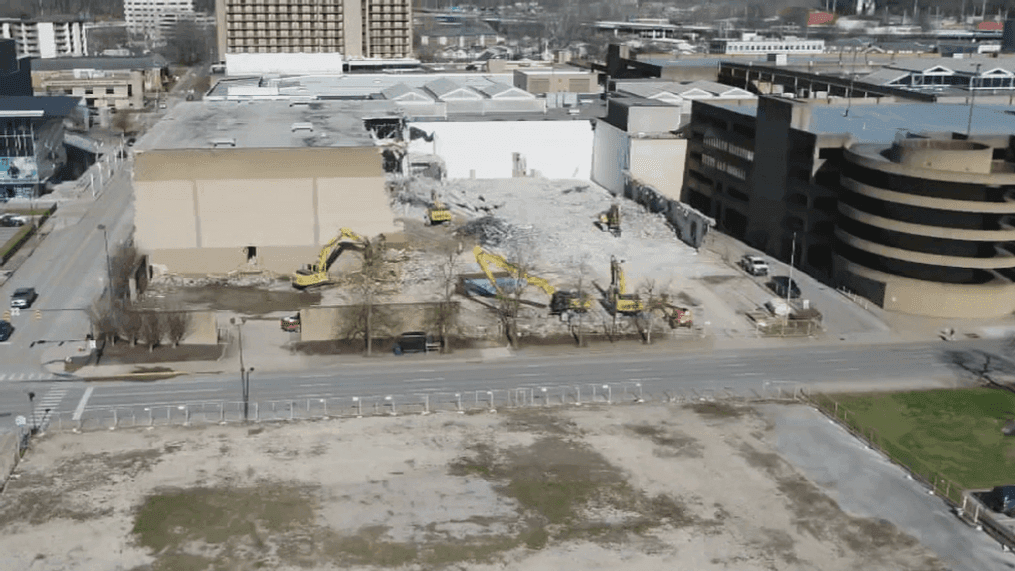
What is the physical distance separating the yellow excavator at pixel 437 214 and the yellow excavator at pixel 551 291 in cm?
1636

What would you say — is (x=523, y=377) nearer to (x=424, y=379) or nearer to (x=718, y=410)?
(x=424, y=379)

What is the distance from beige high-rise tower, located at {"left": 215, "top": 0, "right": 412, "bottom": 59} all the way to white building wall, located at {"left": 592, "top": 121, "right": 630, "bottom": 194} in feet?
241

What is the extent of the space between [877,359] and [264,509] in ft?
117

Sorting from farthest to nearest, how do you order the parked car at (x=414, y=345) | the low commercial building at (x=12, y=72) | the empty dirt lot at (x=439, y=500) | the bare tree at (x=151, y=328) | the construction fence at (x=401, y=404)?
the low commercial building at (x=12, y=72)
the parked car at (x=414, y=345)
the bare tree at (x=151, y=328)
the construction fence at (x=401, y=404)
the empty dirt lot at (x=439, y=500)

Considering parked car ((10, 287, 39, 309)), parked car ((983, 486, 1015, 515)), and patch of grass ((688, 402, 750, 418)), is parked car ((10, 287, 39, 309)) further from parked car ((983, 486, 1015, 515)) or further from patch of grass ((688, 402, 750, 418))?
parked car ((983, 486, 1015, 515))

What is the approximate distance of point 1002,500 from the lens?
40031 millimetres

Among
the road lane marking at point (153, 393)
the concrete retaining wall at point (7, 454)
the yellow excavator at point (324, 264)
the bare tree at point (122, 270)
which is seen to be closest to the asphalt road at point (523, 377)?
the road lane marking at point (153, 393)

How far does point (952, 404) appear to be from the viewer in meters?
51.4

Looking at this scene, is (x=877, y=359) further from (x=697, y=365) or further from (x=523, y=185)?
(x=523, y=185)

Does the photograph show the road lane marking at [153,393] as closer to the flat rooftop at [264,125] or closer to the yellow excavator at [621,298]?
the yellow excavator at [621,298]

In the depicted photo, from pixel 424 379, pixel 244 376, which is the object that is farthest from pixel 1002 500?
pixel 244 376

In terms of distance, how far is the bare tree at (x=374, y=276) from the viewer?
6538cm

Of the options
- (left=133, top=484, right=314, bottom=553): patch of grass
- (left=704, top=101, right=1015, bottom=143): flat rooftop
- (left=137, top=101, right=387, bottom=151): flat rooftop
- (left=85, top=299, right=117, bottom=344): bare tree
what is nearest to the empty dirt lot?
(left=133, top=484, right=314, bottom=553): patch of grass

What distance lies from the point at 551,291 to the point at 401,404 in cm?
1763
